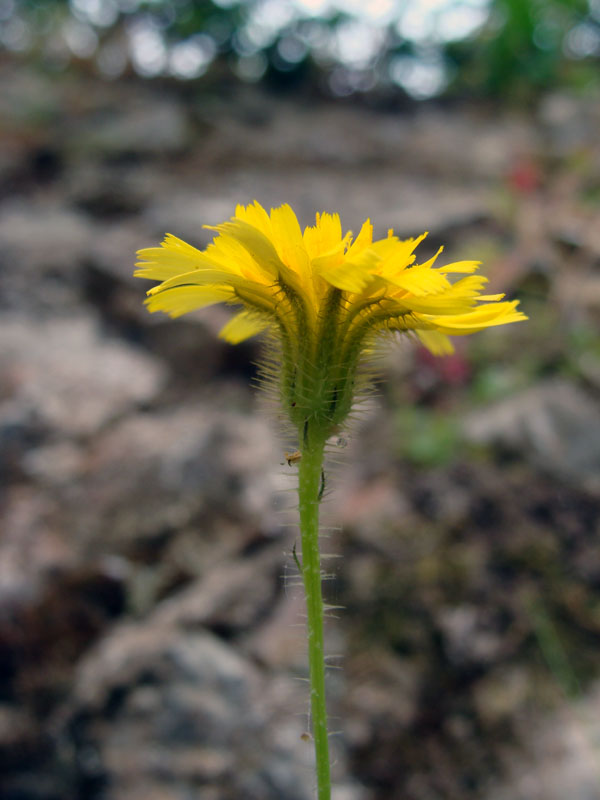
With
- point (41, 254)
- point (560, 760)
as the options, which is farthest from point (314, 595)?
point (41, 254)

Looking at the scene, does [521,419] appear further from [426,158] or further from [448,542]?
[426,158]

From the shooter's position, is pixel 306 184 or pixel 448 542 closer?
pixel 448 542

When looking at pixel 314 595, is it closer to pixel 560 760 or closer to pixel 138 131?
pixel 560 760

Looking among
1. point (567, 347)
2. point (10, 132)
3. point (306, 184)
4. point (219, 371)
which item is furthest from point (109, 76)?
point (567, 347)

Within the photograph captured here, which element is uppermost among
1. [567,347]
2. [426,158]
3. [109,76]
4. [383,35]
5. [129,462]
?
[383,35]

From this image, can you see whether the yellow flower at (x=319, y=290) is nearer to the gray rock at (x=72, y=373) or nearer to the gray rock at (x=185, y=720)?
the gray rock at (x=185, y=720)

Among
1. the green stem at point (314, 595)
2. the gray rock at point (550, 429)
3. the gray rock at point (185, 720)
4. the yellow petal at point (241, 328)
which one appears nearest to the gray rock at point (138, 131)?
the gray rock at point (550, 429)

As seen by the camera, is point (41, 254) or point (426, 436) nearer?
point (426, 436)

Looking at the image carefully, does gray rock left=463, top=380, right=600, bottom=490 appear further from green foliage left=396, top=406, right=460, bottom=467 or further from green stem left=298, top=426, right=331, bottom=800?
green stem left=298, top=426, right=331, bottom=800
